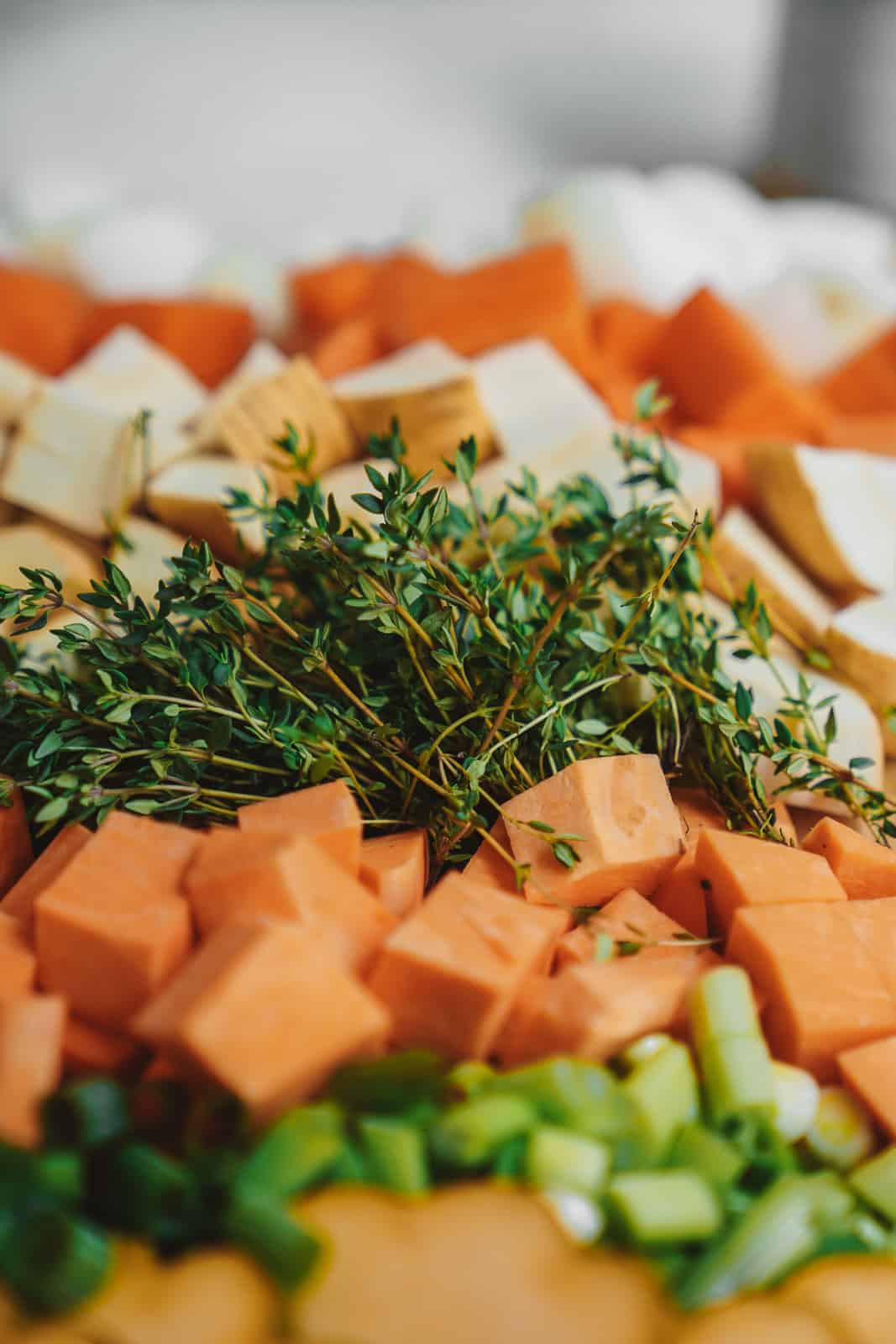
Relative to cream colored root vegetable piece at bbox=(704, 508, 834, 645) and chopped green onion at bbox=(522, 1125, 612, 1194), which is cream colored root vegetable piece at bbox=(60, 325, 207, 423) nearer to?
cream colored root vegetable piece at bbox=(704, 508, 834, 645)

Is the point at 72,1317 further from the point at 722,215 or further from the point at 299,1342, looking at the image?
the point at 722,215

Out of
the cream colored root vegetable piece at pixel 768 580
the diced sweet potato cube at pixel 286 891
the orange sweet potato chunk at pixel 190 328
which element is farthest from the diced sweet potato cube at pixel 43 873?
the orange sweet potato chunk at pixel 190 328

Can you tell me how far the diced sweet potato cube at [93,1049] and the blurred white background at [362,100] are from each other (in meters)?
2.06

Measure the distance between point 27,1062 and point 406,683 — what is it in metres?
0.41

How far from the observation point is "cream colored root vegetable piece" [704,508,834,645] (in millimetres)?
1174

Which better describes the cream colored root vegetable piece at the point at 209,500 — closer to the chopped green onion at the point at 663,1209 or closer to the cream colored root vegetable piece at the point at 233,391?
the cream colored root vegetable piece at the point at 233,391

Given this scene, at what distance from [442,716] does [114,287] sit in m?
1.40

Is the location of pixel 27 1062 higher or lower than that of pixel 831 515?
lower

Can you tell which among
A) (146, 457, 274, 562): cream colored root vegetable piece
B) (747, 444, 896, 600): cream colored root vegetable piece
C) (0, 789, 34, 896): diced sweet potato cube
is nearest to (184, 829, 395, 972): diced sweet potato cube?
(0, 789, 34, 896): diced sweet potato cube

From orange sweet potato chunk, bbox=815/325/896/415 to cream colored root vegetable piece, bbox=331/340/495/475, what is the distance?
69 cm

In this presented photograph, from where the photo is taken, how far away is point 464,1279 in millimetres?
585

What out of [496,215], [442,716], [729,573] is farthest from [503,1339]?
[496,215]

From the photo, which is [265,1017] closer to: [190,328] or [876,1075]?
[876,1075]

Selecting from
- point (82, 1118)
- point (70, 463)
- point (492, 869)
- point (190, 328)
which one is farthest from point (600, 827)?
point (190, 328)
